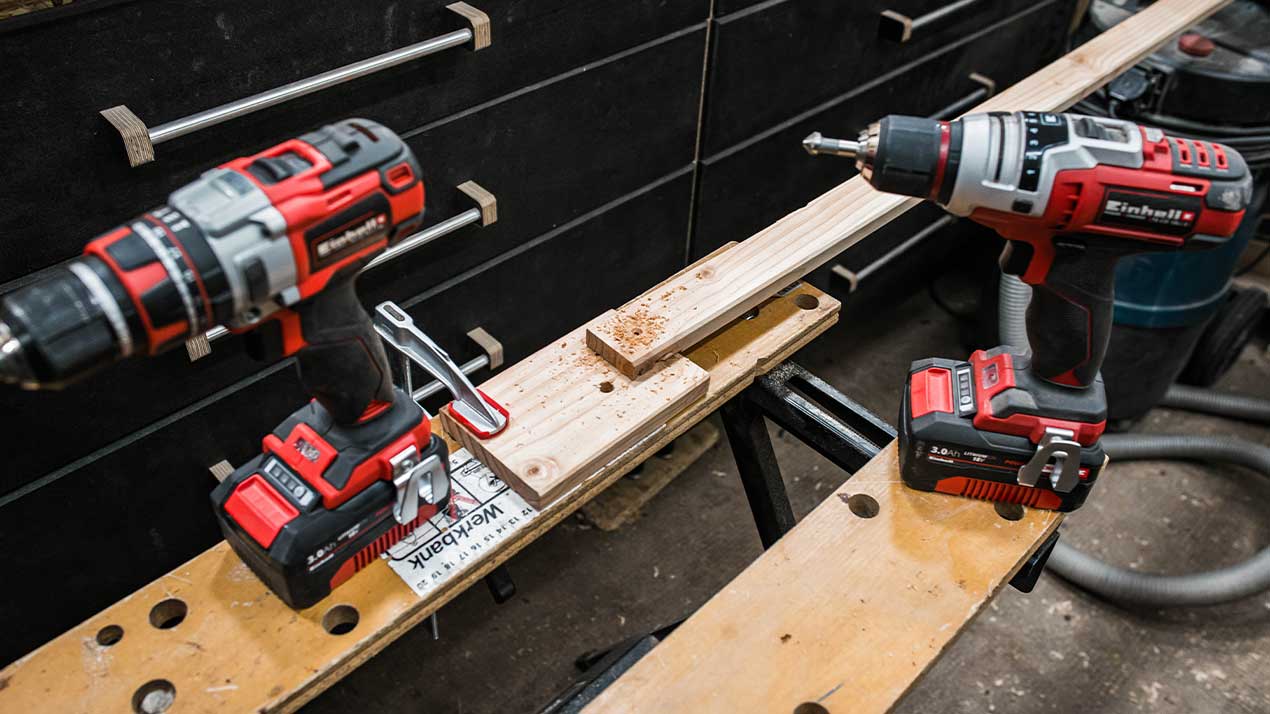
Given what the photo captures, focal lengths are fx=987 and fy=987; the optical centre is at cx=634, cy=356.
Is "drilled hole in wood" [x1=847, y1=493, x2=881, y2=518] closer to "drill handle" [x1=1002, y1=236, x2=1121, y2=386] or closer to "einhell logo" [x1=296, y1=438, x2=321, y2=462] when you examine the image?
"drill handle" [x1=1002, y1=236, x2=1121, y2=386]

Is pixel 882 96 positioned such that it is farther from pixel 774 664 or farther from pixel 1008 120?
pixel 774 664

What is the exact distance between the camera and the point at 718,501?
2084mm

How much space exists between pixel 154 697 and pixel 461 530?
0.32 m

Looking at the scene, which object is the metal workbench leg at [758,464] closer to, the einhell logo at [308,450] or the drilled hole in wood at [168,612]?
the einhell logo at [308,450]

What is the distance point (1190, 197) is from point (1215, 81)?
995 mm

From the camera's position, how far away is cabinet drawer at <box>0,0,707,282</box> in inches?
36.9

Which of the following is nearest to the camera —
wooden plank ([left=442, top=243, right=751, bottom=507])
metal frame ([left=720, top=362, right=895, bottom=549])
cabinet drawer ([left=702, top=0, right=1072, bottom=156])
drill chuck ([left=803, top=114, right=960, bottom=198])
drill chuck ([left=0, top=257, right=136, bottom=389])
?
drill chuck ([left=0, top=257, right=136, bottom=389])

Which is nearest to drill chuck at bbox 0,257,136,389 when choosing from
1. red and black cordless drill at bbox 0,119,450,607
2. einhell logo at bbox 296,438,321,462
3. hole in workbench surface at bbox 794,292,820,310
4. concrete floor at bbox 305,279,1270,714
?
red and black cordless drill at bbox 0,119,450,607

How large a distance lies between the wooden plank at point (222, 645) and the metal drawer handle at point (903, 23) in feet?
3.72

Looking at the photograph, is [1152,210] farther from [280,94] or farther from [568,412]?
[280,94]

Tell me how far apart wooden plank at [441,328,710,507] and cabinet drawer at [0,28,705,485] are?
31 cm

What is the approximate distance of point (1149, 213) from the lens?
95 centimetres

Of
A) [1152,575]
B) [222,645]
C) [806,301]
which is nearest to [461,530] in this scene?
[222,645]

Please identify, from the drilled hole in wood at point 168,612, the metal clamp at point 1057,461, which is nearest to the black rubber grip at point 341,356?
→ the drilled hole in wood at point 168,612
